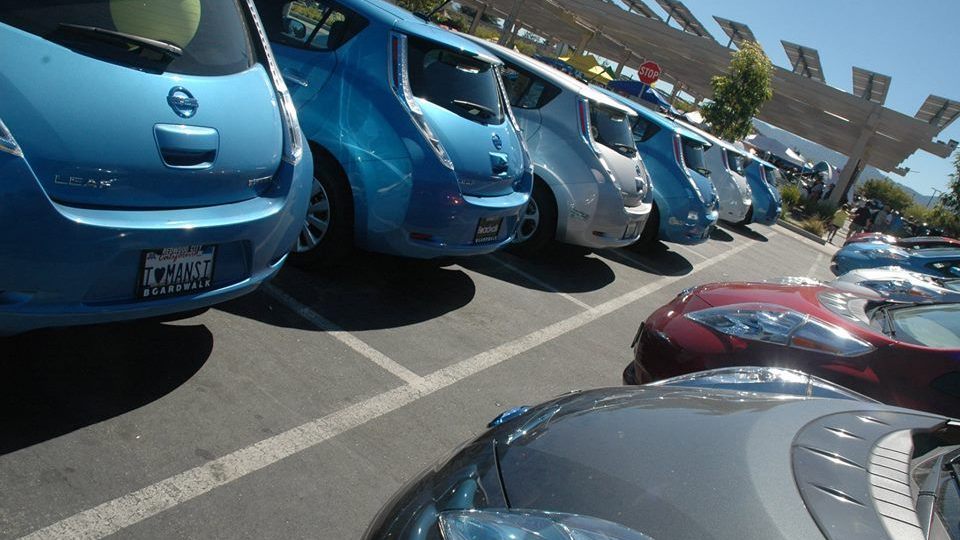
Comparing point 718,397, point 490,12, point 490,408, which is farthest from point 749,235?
point 490,12

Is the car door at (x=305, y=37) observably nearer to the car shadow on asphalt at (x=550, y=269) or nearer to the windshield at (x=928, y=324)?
the car shadow on asphalt at (x=550, y=269)

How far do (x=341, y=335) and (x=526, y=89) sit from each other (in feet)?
13.2

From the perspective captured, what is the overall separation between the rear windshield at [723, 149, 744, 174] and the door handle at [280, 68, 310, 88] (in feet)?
36.3

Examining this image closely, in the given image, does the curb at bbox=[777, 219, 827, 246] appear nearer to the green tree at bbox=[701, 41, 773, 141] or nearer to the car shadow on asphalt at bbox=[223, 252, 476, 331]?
the green tree at bbox=[701, 41, 773, 141]

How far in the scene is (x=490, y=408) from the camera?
4.12m

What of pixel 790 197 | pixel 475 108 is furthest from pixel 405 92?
pixel 790 197

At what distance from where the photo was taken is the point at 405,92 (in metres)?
5.02

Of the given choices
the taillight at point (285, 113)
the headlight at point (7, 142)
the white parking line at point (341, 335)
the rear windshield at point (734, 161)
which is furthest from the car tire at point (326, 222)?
the rear windshield at point (734, 161)

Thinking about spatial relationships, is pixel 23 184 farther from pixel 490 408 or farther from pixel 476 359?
pixel 476 359

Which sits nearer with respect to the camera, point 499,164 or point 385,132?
point 385,132

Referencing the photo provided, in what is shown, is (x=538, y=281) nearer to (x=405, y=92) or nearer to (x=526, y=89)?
(x=526, y=89)

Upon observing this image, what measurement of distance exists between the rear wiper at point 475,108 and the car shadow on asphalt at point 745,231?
12.4 m

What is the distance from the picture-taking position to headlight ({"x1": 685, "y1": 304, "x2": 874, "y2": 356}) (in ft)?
13.8

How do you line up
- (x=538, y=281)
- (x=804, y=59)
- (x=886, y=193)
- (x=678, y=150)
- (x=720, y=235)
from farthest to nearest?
(x=886, y=193)
(x=804, y=59)
(x=720, y=235)
(x=678, y=150)
(x=538, y=281)
